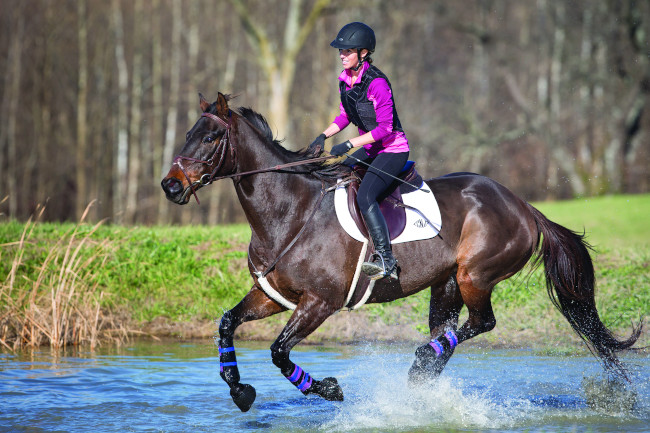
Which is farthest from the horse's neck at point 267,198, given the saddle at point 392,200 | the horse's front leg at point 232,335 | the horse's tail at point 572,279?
the horse's tail at point 572,279

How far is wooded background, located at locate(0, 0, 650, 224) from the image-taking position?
2584 centimetres

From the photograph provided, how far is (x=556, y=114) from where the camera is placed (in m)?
30.5

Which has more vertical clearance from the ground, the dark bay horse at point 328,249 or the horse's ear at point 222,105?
the horse's ear at point 222,105

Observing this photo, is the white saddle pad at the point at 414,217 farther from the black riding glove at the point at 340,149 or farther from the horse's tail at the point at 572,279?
the horse's tail at the point at 572,279

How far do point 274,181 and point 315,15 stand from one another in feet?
51.6

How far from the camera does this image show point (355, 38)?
233 inches

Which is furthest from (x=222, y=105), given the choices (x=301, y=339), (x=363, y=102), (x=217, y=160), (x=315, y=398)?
(x=315, y=398)

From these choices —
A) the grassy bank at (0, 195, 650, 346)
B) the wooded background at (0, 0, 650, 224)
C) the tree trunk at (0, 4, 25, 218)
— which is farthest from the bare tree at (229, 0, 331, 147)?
the grassy bank at (0, 195, 650, 346)

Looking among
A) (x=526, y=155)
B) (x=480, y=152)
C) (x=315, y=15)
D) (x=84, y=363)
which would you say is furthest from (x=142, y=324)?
(x=526, y=155)

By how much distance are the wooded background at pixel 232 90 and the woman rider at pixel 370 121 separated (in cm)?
1805

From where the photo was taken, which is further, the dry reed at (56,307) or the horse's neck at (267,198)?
the dry reed at (56,307)

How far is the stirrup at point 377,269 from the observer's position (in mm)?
5902

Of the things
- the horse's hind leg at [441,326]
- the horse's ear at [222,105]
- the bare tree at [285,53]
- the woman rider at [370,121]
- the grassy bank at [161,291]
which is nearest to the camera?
the horse's ear at [222,105]

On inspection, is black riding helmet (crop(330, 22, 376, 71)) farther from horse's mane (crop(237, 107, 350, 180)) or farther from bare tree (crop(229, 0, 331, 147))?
bare tree (crop(229, 0, 331, 147))
